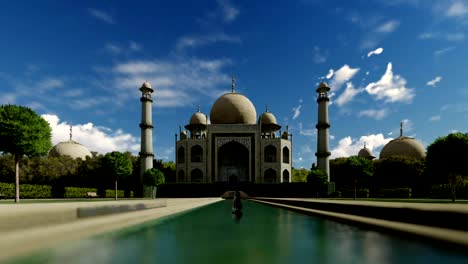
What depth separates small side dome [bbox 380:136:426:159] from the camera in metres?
62.4

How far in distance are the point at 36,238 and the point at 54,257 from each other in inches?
52.4

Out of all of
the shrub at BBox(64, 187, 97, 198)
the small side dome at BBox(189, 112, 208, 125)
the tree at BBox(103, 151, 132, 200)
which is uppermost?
the small side dome at BBox(189, 112, 208, 125)

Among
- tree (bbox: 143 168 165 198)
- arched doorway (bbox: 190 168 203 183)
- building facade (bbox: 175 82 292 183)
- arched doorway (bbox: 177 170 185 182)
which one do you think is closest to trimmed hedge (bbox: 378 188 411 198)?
building facade (bbox: 175 82 292 183)

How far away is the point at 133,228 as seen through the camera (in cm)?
991

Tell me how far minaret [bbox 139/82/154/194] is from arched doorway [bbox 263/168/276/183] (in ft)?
52.0

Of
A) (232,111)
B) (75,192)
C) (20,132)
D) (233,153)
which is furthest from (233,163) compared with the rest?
(20,132)

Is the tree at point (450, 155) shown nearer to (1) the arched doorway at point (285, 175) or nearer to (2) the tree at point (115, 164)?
(1) the arched doorway at point (285, 175)

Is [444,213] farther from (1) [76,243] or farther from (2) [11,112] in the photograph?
(2) [11,112]

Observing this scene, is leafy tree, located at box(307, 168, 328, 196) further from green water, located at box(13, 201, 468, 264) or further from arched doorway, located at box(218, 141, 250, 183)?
green water, located at box(13, 201, 468, 264)

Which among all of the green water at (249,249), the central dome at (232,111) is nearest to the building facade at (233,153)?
the central dome at (232,111)

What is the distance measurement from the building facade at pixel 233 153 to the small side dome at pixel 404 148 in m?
25.6

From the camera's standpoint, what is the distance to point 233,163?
5247 centimetres

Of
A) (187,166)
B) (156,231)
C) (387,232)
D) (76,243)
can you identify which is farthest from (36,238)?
(187,166)

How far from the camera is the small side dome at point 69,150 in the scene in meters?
65.0
